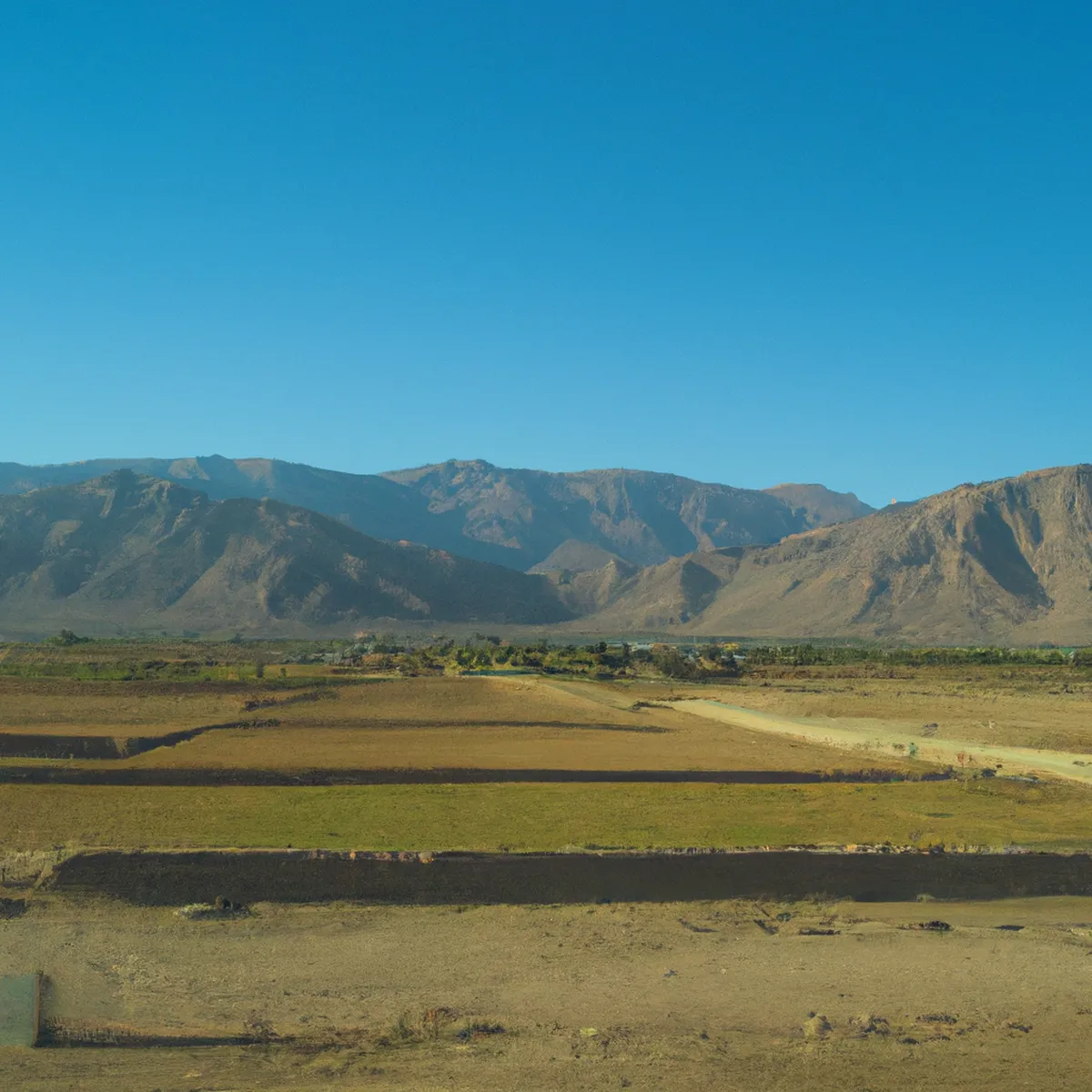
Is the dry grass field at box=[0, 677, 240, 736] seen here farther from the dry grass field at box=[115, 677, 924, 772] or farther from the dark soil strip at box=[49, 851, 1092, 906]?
the dark soil strip at box=[49, 851, 1092, 906]

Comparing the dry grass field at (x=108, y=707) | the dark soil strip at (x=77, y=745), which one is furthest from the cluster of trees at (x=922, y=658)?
the dark soil strip at (x=77, y=745)

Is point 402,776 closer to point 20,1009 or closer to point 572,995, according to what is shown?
point 572,995

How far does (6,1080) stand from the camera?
39.4ft

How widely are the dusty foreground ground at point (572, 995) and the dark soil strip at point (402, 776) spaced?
43.1ft

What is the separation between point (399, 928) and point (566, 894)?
332 cm

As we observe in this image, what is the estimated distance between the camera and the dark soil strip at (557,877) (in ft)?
64.4

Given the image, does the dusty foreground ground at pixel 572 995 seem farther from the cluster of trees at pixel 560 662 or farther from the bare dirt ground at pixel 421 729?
the cluster of trees at pixel 560 662

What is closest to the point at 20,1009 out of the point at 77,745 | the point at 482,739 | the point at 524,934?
→ the point at 524,934

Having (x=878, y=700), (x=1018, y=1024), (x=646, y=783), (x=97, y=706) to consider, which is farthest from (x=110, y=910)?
(x=878, y=700)

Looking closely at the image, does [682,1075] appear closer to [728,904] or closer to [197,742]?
[728,904]

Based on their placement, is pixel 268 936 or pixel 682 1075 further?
pixel 268 936

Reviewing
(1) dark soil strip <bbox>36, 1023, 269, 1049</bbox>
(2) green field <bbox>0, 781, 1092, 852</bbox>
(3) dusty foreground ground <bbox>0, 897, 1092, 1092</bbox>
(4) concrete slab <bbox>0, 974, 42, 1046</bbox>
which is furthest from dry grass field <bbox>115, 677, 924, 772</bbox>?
(1) dark soil strip <bbox>36, 1023, 269, 1049</bbox>

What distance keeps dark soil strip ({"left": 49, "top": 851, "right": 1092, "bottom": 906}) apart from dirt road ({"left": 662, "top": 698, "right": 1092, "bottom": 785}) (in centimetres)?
1451

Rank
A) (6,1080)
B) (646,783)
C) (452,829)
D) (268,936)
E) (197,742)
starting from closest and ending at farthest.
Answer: (6,1080) < (268,936) < (452,829) < (646,783) < (197,742)
